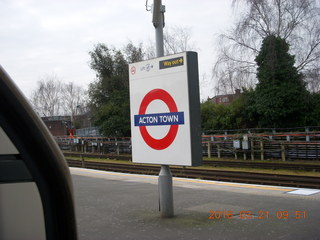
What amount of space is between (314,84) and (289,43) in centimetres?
326

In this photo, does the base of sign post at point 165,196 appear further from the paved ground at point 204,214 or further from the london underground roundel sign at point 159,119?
the london underground roundel sign at point 159,119

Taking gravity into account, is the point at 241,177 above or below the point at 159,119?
below

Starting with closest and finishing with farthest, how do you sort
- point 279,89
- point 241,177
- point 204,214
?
point 204,214 < point 241,177 < point 279,89

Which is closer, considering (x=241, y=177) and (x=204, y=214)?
(x=204, y=214)

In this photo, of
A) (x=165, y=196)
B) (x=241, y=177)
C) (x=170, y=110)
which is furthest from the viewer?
(x=241, y=177)

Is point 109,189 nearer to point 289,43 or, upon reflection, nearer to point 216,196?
point 216,196

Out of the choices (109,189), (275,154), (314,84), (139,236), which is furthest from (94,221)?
(314,84)

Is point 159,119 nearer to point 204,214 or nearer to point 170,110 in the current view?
point 170,110

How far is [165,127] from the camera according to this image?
257 inches

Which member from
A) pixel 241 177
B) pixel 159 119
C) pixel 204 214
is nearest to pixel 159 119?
pixel 159 119

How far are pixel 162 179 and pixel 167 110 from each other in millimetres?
1277

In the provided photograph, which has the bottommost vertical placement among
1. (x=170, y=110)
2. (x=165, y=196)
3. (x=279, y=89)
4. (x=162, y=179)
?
(x=165, y=196)

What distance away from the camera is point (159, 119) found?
6602 millimetres

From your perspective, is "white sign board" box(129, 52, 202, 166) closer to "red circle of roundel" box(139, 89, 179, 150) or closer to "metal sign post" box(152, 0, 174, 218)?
"red circle of roundel" box(139, 89, 179, 150)
